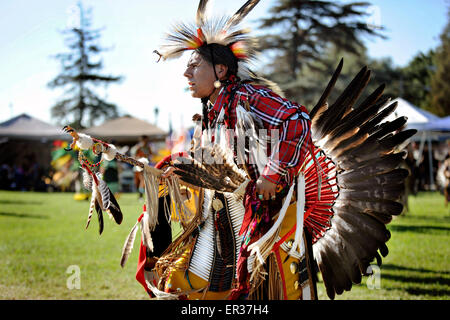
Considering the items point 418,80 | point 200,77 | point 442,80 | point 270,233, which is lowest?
point 270,233

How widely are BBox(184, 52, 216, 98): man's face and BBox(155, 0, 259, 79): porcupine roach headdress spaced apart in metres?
0.10

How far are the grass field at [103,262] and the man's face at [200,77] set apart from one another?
2.50 meters

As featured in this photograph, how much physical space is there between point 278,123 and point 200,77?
0.46m

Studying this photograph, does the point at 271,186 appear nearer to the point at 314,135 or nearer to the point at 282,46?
the point at 314,135

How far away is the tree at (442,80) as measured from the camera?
102 ft

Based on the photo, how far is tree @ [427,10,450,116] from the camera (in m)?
31.0

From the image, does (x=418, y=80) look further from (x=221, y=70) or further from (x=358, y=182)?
(x=221, y=70)

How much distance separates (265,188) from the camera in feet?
6.30

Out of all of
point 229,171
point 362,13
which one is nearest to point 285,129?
point 229,171

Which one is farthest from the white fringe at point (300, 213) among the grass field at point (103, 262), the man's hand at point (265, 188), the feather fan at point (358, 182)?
the grass field at point (103, 262)

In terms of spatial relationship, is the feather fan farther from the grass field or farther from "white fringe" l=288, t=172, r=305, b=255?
the grass field

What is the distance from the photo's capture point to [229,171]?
7.17 feet

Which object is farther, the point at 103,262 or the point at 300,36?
the point at 300,36

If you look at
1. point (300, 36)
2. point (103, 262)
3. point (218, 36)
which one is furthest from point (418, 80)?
point (218, 36)
